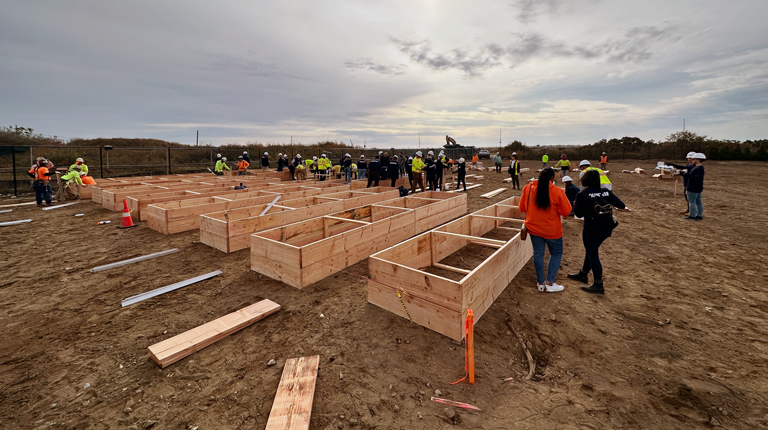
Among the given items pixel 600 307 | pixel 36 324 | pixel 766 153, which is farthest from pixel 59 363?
pixel 766 153

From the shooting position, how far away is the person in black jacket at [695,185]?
8.81 m

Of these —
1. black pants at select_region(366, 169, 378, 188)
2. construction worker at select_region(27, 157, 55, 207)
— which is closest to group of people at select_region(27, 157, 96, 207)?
construction worker at select_region(27, 157, 55, 207)

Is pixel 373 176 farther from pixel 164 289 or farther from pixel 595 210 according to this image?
pixel 595 210

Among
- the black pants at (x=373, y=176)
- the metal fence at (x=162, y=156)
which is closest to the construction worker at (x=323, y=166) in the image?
the black pants at (x=373, y=176)

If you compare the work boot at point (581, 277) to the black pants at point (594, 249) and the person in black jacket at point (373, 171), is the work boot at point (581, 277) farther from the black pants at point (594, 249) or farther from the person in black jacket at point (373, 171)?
the person in black jacket at point (373, 171)

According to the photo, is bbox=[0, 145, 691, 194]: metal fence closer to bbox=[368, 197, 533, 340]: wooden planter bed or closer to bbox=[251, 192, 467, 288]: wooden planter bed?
bbox=[251, 192, 467, 288]: wooden planter bed

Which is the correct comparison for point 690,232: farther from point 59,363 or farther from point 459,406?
point 59,363

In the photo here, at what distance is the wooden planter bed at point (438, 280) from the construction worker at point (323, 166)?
13.5 meters

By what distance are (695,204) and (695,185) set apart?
66cm

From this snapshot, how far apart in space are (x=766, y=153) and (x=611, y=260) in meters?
38.4

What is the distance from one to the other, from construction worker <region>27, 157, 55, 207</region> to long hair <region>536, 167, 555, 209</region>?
51.7ft

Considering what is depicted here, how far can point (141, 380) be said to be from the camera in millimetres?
3109

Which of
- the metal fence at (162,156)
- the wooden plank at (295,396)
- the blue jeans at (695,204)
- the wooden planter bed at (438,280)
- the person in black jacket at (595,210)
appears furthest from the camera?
the metal fence at (162,156)

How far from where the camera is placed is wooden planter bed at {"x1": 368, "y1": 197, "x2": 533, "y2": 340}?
3.59 meters
